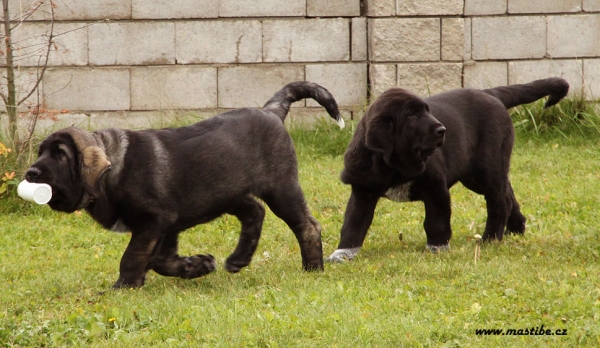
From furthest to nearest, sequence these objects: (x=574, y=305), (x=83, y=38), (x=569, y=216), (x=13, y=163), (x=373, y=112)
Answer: (x=83, y=38) < (x=13, y=163) < (x=569, y=216) < (x=373, y=112) < (x=574, y=305)

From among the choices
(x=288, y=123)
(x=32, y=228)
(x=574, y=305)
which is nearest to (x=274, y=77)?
(x=288, y=123)

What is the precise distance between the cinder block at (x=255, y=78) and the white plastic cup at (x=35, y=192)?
237 inches

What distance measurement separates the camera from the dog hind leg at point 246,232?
6.53m

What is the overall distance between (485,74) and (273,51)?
2.77m

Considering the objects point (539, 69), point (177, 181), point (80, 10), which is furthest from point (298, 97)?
point (539, 69)

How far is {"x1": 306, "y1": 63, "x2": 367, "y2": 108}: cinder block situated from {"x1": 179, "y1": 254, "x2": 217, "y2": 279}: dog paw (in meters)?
5.31

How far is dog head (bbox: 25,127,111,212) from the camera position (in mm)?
5512

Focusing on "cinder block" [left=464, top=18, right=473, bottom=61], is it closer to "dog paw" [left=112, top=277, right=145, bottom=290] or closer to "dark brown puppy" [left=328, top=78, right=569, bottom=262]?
"dark brown puppy" [left=328, top=78, right=569, bottom=262]

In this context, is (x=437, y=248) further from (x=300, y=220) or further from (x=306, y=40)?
(x=306, y=40)

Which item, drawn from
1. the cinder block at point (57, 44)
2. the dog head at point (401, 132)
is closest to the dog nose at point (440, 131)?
the dog head at point (401, 132)

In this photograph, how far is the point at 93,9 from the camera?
36.6ft

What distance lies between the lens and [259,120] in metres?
6.34

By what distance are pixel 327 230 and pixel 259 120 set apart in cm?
192

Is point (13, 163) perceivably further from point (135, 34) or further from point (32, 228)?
point (135, 34)
